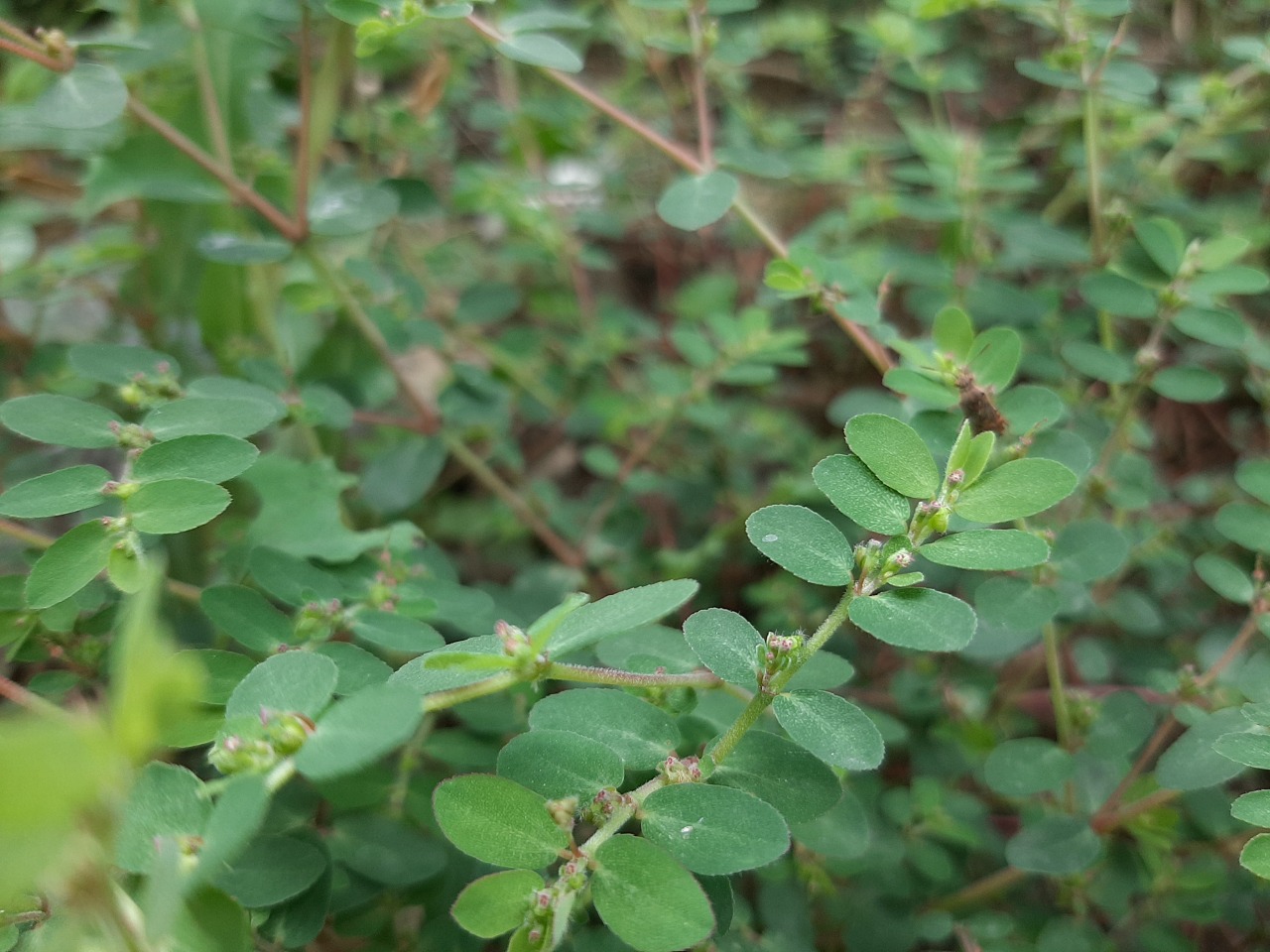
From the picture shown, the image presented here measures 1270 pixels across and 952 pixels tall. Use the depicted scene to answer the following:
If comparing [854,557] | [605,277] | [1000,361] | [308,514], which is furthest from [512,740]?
[605,277]

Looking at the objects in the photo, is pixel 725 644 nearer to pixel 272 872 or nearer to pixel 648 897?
pixel 648 897

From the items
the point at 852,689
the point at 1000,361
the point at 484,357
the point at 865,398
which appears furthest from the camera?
the point at 484,357

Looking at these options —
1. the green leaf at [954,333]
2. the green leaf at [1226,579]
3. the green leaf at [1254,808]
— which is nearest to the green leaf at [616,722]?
the green leaf at [1254,808]

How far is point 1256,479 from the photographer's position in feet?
3.85

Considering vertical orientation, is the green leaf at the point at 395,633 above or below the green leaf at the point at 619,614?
below

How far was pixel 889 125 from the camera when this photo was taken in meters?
2.97

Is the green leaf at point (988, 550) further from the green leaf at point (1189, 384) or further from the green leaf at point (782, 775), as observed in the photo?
the green leaf at point (1189, 384)

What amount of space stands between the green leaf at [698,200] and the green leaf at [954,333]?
372 millimetres

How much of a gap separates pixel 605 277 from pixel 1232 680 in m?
2.05

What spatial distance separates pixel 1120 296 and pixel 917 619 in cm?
80

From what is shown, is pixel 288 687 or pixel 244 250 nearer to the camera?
pixel 288 687

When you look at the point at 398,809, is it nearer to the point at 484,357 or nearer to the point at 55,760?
the point at 55,760

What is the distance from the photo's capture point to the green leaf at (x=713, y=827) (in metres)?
0.75

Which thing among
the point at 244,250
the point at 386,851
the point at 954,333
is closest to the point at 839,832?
the point at 386,851
